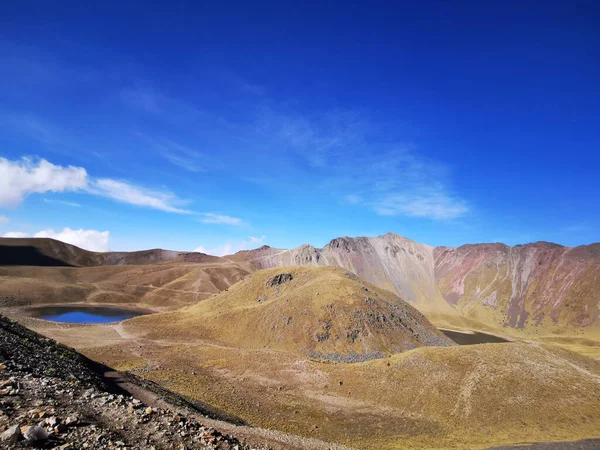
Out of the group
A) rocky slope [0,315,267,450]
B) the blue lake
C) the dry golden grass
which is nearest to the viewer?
rocky slope [0,315,267,450]

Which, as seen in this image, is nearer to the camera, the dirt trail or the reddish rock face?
the dirt trail

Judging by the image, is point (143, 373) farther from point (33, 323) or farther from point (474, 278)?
point (474, 278)

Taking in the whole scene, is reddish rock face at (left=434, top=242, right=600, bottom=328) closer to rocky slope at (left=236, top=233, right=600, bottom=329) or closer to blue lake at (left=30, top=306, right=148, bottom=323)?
rocky slope at (left=236, top=233, right=600, bottom=329)

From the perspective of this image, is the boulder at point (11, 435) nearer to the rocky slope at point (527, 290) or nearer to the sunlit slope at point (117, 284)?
the sunlit slope at point (117, 284)

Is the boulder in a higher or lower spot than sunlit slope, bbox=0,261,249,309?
higher

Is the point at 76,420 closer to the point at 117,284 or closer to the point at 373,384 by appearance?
the point at 373,384

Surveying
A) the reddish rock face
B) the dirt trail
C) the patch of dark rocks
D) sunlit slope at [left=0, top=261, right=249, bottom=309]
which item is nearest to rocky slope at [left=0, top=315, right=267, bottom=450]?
the dirt trail

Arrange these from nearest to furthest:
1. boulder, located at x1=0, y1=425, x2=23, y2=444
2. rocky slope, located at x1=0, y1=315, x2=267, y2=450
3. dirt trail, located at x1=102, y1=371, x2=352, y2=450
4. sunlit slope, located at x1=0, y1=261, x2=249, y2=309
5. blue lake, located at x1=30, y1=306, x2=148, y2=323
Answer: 1. boulder, located at x1=0, y1=425, x2=23, y2=444
2. rocky slope, located at x1=0, y1=315, x2=267, y2=450
3. dirt trail, located at x1=102, y1=371, x2=352, y2=450
4. blue lake, located at x1=30, y1=306, x2=148, y2=323
5. sunlit slope, located at x1=0, y1=261, x2=249, y2=309

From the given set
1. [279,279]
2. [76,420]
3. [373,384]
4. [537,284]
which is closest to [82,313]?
[279,279]
